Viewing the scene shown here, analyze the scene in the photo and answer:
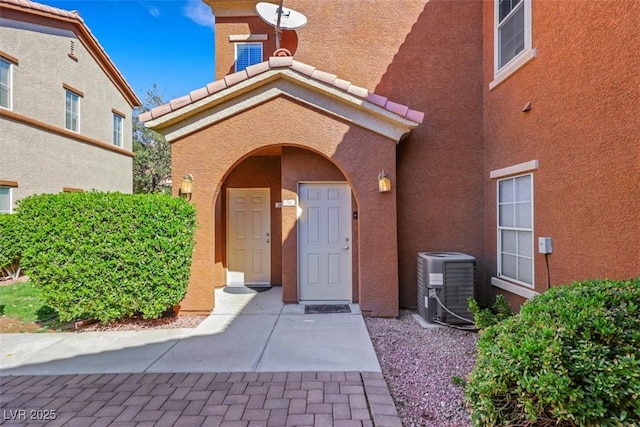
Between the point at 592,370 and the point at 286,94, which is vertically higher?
the point at 286,94

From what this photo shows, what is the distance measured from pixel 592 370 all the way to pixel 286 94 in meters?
6.44

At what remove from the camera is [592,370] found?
90.5 inches

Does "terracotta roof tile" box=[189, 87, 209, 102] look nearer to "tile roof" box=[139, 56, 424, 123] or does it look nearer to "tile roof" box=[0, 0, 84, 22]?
"tile roof" box=[139, 56, 424, 123]

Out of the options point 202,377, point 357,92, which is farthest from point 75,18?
point 202,377

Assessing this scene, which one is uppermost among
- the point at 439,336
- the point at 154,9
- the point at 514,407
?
the point at 154,9

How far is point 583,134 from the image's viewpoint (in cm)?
462

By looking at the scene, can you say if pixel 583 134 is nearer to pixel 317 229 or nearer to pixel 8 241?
pixel 317 229

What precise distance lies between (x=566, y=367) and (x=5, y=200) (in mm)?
14973

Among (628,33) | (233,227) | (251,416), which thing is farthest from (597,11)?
(233,227)

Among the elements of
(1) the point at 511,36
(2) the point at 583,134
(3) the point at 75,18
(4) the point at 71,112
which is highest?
(3) the point at 75,18

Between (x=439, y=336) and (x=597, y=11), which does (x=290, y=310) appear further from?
(x=597, y=11)

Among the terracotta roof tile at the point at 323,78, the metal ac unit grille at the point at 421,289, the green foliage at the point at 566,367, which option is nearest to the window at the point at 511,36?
the terracotta roof tile at the point at 323,78

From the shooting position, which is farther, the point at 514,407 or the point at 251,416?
the point at 251,416

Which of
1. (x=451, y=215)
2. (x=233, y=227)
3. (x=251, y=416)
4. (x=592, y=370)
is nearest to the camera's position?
(x=592, y=370)
